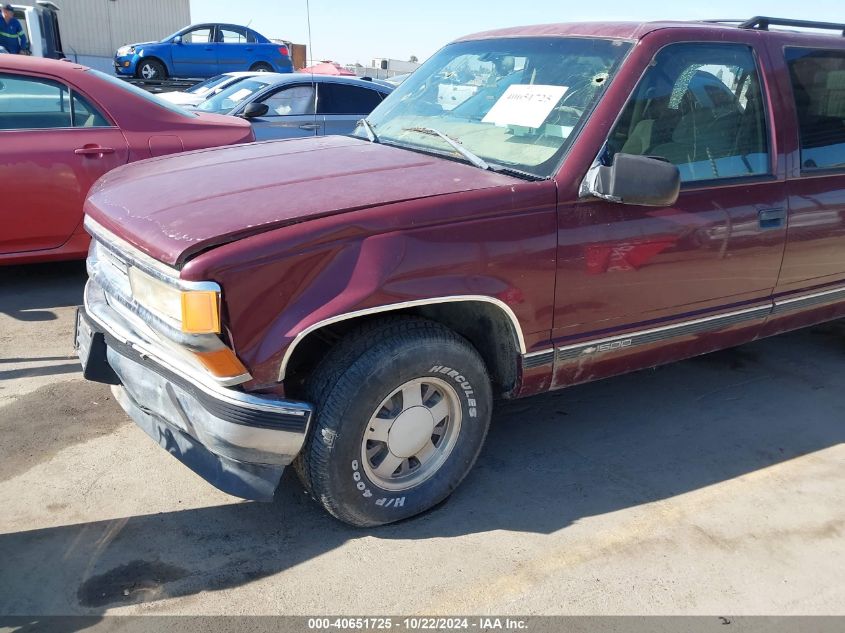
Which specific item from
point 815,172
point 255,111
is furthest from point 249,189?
point 255,111

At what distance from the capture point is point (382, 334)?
2.66 meters

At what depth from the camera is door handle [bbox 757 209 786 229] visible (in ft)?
11.2

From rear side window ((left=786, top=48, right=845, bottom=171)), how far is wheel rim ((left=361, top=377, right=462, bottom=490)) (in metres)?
2.22

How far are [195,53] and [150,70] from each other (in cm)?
123

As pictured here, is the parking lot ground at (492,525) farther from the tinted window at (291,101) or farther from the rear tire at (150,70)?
the rear tire at (150,70)

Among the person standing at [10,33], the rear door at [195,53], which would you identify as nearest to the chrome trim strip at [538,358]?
the person standing at [10,33]

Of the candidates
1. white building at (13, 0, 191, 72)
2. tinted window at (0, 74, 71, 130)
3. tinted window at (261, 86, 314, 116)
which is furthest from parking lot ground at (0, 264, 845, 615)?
white building at (13, 0, 191, 72)

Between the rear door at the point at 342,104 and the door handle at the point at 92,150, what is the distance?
364 cm

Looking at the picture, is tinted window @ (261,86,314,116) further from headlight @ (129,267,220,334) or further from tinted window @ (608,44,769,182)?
headlight @ (129,267,220,334)

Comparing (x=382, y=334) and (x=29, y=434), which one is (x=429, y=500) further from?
(x=29, y=434)

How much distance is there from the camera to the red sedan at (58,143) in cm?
486

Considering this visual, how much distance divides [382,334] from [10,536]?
160cm

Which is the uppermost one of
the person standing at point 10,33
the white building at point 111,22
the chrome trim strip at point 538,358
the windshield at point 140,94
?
the white building at point 111,22

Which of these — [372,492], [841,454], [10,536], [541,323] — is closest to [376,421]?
[372,492]
